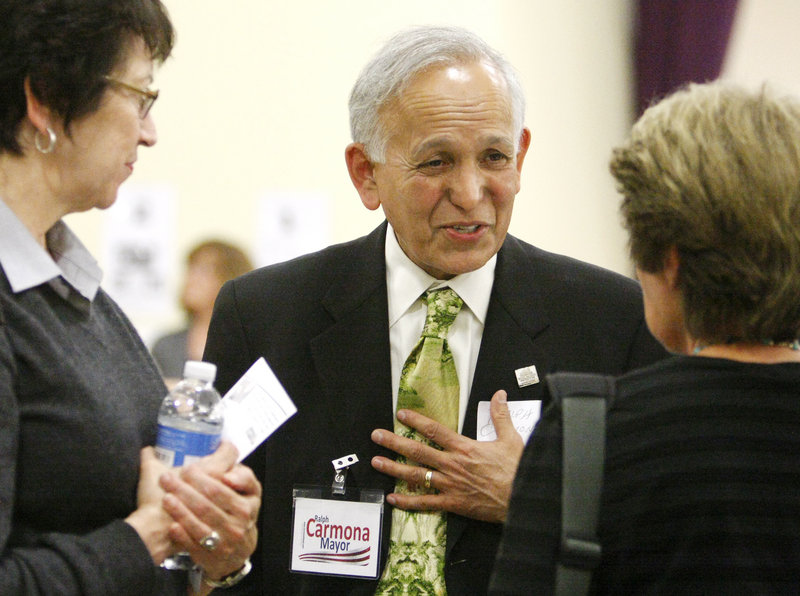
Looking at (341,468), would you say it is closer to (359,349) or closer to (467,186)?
(359,349)

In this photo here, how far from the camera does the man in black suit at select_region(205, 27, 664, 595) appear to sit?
189 cm

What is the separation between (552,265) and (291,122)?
3160mm

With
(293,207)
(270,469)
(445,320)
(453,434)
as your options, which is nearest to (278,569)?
(270,469)

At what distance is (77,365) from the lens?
1385 mm

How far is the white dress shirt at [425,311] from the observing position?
→ 6.45 ft

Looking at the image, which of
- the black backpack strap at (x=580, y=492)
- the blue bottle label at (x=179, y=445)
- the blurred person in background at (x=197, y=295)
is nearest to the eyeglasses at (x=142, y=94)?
the blue bottle label at (x=179, y=445)

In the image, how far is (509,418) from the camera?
1.85 metres

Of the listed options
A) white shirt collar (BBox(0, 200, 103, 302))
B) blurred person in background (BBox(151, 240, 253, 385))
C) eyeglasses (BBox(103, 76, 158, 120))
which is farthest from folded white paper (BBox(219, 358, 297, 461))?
blurred person in background (BBox(151, 240, 253, 385))

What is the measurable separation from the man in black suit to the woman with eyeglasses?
1.33ft

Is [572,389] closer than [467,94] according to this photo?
Yes

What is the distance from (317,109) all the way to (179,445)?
12.3ft

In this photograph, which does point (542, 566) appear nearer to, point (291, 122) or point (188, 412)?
point (188, 412)

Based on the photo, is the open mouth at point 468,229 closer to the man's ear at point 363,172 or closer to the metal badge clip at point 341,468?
the man's ear at point 363,172

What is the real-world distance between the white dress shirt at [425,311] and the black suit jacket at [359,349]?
3 centimetres
